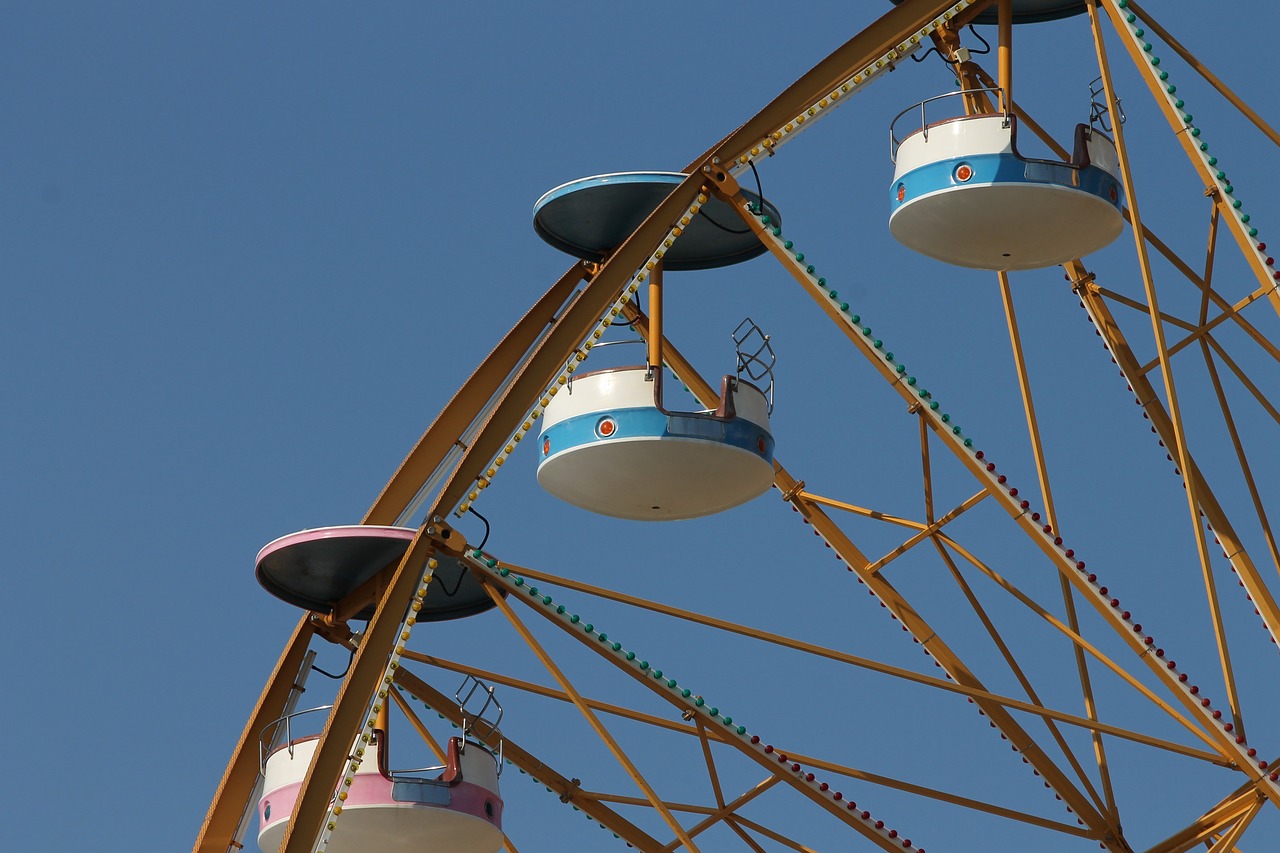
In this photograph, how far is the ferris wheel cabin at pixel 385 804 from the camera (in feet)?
111

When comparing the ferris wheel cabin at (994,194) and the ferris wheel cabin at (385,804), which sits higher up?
the ferris wheel cabin at (994,194)

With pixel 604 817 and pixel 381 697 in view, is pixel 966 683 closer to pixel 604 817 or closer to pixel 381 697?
pixel 604 817

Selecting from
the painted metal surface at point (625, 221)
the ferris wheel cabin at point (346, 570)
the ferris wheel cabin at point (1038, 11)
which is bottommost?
the ferris wheel cabin at point (346, 570)

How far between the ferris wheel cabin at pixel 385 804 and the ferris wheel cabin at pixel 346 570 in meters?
1.80

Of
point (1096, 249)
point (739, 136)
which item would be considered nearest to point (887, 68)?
point (739, 136)

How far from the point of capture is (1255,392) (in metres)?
37.4

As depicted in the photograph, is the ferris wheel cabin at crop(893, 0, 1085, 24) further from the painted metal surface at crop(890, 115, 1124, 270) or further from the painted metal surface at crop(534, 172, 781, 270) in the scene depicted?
the painted metal surface at crop(534, 172, 781, 270)

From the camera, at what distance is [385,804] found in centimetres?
3406

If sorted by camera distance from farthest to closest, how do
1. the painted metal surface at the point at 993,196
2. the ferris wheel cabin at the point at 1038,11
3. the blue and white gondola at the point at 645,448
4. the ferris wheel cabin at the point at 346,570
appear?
1. the ferris wheel cabin at the point at 1038,11
2. the painted metal surface at the point at 993,196
3. the blue and white gondola at the point at 645,448
4. the ferris wheel cabin at the point at 346,570

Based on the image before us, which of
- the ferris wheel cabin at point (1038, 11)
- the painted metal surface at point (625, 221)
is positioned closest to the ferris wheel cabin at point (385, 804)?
the painted metal surface at point (625, 221)

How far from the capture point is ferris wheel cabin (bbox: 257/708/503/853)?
1334 inches

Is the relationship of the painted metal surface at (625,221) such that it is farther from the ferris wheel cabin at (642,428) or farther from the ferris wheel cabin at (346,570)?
the ferris wheel cabin at (346,570)

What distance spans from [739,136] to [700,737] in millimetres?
6613

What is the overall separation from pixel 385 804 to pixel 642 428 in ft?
16.4
